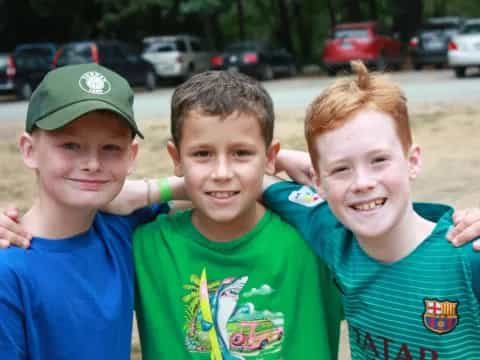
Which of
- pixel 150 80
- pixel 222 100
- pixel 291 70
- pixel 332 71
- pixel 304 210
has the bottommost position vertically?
pixel 291 70

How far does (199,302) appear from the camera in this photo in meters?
2.59

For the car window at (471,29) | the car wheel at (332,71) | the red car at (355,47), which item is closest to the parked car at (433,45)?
the red car at (355,47)

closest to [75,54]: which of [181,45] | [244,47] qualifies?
[181,45]

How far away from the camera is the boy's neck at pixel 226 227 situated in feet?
8.64

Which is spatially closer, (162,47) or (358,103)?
(358,103)

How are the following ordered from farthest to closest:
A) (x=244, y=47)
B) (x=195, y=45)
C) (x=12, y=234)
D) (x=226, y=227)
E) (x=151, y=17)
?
(x=151, y=17) < (x=195, y=45) < (x=244, y=47) < (x=226, y=227) < (x=12, y=234)

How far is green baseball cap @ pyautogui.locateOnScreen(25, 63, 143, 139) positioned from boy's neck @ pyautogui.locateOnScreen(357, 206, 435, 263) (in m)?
0.92

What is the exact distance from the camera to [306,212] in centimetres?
270

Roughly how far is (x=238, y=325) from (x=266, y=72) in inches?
846

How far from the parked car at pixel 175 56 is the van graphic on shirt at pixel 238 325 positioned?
20.5 metres

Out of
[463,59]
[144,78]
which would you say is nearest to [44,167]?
[463,59]

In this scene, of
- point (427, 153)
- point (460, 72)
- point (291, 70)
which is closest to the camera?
point (427, 153)

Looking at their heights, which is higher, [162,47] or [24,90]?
[162,47]

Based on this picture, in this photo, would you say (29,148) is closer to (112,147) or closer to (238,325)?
(112,147)
